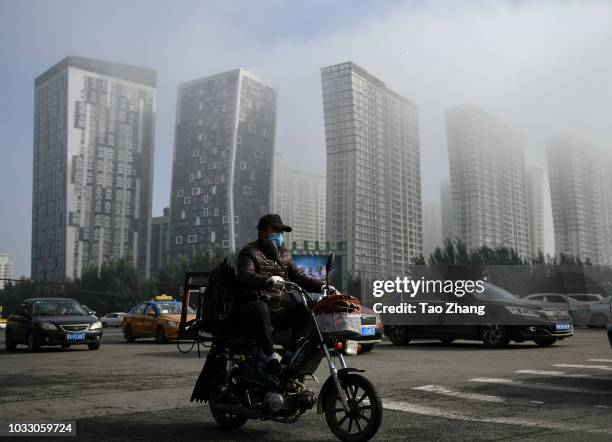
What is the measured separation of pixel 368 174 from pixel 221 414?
85481 mm

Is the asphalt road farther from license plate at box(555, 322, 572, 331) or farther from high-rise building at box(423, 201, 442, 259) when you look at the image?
high-rise building at box(423, 201, 442, 259)

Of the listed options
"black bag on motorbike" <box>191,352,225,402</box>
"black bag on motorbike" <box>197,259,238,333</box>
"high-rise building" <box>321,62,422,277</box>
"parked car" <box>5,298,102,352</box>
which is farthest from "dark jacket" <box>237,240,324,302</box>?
"high-rise building" <box>321,62,422,277</box>

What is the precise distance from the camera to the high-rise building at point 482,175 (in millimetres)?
86938

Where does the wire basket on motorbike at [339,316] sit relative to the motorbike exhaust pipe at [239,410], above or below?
above

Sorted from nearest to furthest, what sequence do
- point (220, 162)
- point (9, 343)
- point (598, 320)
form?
point (9, 343)
point (598, 320)
point (220, 162)

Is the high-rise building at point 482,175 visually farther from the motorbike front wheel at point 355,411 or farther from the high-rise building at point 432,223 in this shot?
the motorbike front wheel at point 355,411

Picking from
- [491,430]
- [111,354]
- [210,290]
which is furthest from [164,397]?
[111,354]

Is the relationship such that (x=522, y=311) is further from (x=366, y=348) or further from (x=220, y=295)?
(x=220, y=295)

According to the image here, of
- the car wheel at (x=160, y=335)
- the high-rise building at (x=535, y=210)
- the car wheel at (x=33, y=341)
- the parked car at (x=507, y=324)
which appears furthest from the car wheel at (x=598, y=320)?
the high-rise building at (x=535, y=210)

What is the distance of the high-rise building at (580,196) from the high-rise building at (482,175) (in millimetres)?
6256

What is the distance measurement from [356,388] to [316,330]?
53 cm

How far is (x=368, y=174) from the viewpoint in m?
90.3

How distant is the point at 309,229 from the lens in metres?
132

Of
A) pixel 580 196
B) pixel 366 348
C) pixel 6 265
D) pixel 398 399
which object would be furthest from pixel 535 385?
pixel 6 265
